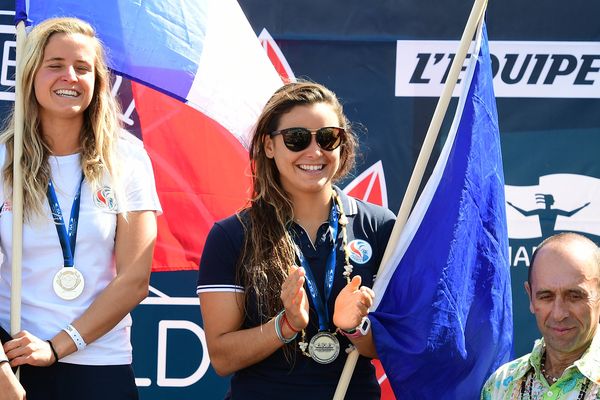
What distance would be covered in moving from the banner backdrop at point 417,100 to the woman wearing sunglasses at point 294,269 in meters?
1.54

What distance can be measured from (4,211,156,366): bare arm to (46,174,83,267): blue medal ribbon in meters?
0.14

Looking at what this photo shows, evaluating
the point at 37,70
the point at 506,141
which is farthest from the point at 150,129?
the point at 506,141

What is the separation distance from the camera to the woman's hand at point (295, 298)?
2.70 m

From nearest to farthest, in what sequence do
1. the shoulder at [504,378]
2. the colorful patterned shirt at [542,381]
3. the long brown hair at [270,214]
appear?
the colorful patterned shirt at [542,381] < the shoulder at [504,378] < the long brown hair at [270,214]

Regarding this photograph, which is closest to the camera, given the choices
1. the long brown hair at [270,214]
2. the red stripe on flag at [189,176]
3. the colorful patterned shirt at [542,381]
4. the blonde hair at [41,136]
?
the colorful patterned shirt at [542,381]

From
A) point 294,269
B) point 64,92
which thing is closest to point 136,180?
point 64,92

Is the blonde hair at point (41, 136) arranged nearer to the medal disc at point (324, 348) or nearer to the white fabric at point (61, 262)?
the white fabric at point (61, 262)

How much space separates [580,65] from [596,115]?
0.25 m

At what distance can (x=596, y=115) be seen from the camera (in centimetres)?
452

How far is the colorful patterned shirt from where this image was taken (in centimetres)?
248

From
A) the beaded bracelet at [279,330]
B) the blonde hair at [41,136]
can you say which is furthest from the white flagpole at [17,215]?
the beaded bracelet at [279,330]

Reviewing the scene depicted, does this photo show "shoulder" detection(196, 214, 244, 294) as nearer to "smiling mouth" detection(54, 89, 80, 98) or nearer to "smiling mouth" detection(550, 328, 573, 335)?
"smiling mouth" detection(54, 89, 80, 98)

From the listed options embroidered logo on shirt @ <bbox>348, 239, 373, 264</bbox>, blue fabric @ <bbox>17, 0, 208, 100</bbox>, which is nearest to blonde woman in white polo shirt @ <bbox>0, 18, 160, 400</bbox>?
blue fabric @ <bbox>17, 0, 208, 100</bbox>

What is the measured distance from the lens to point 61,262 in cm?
294
